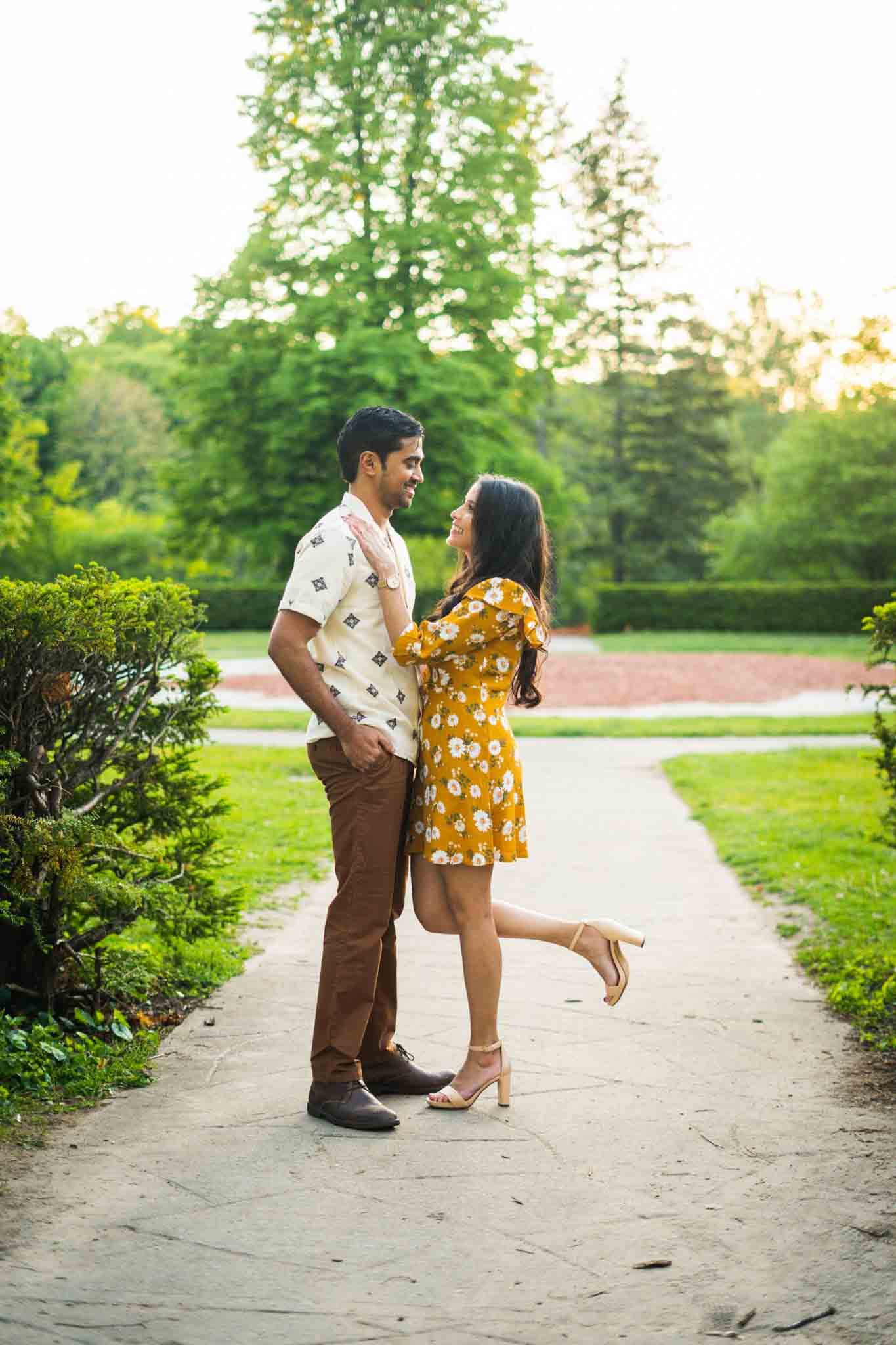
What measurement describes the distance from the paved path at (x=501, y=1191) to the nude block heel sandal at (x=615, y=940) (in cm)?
→ 29

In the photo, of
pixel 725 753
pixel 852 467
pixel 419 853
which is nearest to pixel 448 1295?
pixel 419 853

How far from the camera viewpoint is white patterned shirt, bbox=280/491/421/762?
14.1ft

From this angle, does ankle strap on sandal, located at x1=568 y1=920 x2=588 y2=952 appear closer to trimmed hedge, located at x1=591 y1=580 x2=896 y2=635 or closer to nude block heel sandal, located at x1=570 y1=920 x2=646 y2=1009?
nude block heel sandal, located at x1=570 y1=920 x2=646 y2=1009


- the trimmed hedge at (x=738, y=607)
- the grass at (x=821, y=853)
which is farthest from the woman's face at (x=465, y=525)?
the trimmed hedge at (x=738, y=607)

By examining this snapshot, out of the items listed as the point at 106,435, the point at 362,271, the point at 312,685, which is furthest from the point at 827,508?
the point at 312,685

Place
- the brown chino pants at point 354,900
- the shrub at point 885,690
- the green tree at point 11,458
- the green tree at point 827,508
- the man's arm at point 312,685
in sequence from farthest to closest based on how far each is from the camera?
the green tree at point 827,508 → the green tree at point 11,458 → the shrub at point 885,690 → the brown chino pants at point 354,900 → the man's arm at point 312,685

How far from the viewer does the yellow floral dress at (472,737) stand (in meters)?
4.39

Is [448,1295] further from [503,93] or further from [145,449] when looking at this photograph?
[145,449]

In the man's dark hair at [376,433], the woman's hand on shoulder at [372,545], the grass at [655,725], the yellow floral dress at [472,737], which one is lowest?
the grass at [655,725]

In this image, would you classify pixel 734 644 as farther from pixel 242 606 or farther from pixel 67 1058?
pixel 67 1058

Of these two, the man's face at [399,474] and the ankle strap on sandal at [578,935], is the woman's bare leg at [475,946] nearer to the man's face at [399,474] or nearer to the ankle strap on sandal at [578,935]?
the ankle strap on sandal at [578,935]

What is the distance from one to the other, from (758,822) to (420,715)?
6.21 m

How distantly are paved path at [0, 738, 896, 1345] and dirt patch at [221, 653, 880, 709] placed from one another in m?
13.0

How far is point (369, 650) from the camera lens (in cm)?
439
